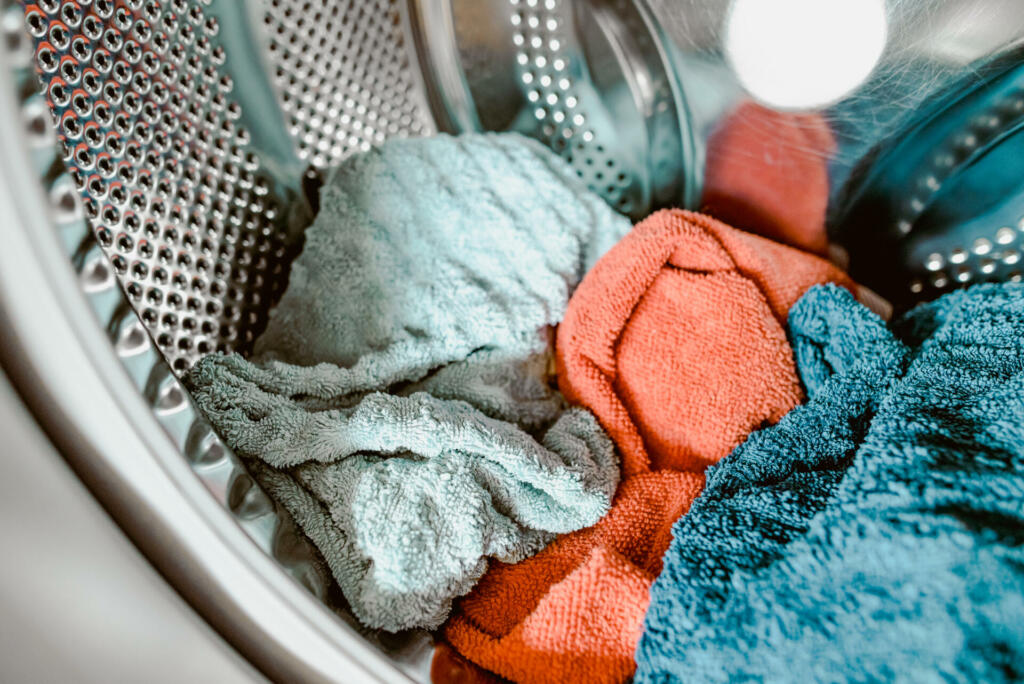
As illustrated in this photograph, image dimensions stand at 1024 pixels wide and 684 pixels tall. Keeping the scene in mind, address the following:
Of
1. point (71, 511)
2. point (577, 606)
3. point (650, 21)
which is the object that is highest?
point (650, 21)

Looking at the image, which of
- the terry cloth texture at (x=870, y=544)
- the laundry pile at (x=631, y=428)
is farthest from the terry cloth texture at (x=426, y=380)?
the terry cloth texture at (x=870, y=544)

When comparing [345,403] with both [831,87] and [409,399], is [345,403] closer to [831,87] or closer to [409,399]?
[409,399]

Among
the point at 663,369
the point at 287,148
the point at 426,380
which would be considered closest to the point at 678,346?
the point at 663,369

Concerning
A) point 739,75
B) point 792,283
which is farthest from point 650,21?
point 792,283

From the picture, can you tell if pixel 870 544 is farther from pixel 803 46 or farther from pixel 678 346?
pixel 803 46

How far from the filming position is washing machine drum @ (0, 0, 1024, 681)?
0.28 meters

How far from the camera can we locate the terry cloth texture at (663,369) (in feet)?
1.41

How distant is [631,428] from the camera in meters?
0.48

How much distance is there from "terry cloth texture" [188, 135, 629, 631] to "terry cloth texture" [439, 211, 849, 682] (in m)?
0.02

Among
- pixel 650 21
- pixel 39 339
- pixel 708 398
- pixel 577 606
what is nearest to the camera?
pixel 39 339

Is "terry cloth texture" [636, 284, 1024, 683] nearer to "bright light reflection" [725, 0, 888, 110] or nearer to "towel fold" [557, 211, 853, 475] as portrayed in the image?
"towel fold" [557, 211, 853, 475]

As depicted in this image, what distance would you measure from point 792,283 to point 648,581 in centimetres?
27

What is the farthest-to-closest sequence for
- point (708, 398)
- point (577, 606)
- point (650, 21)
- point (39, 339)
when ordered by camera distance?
1. point (650, 21)
2. point (708, 398)
3. point (577, 606)
4. point (39, 339)

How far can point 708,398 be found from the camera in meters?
0.48
